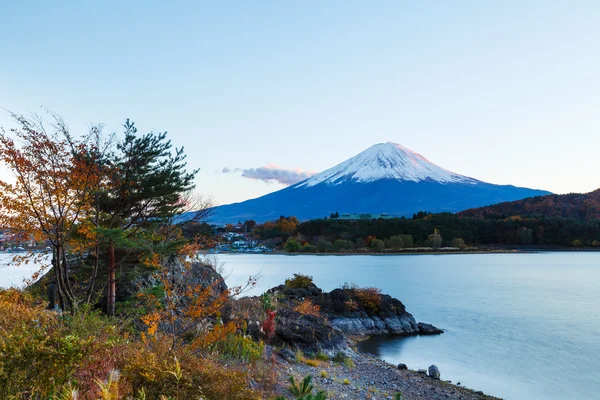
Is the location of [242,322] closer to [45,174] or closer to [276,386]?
[276,386]

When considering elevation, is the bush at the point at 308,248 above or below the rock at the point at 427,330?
above

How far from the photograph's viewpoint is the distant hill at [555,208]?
273 ft

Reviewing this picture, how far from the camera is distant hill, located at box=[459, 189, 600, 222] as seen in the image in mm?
83312

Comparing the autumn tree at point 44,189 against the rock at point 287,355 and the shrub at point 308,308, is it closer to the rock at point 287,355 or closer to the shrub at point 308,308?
the rock at point 287,355

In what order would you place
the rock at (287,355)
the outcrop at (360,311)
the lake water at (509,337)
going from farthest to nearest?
the outcrop at (360,311) < the lake water at (509,337) < the rock at (287,355)

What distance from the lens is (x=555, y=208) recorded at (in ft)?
284

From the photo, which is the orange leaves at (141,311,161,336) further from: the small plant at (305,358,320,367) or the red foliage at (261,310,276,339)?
the red foliage at (261,310,276,339)

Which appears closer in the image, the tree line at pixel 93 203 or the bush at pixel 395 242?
the tree line at pixel 93 203

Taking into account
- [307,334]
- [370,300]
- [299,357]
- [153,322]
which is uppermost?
[153,322]

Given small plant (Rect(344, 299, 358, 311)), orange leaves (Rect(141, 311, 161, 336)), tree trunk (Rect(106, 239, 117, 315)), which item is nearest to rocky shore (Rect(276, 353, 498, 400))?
orange leaves (Rect(141, 311, 161, 336))

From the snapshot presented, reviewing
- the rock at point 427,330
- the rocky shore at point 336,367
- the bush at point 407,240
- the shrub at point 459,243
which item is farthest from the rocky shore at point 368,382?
the shrub at point 459,243

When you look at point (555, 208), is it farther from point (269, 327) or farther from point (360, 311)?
point (269, 327)

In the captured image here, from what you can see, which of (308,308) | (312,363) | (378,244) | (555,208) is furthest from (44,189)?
(555,208)

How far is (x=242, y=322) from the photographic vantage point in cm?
996
